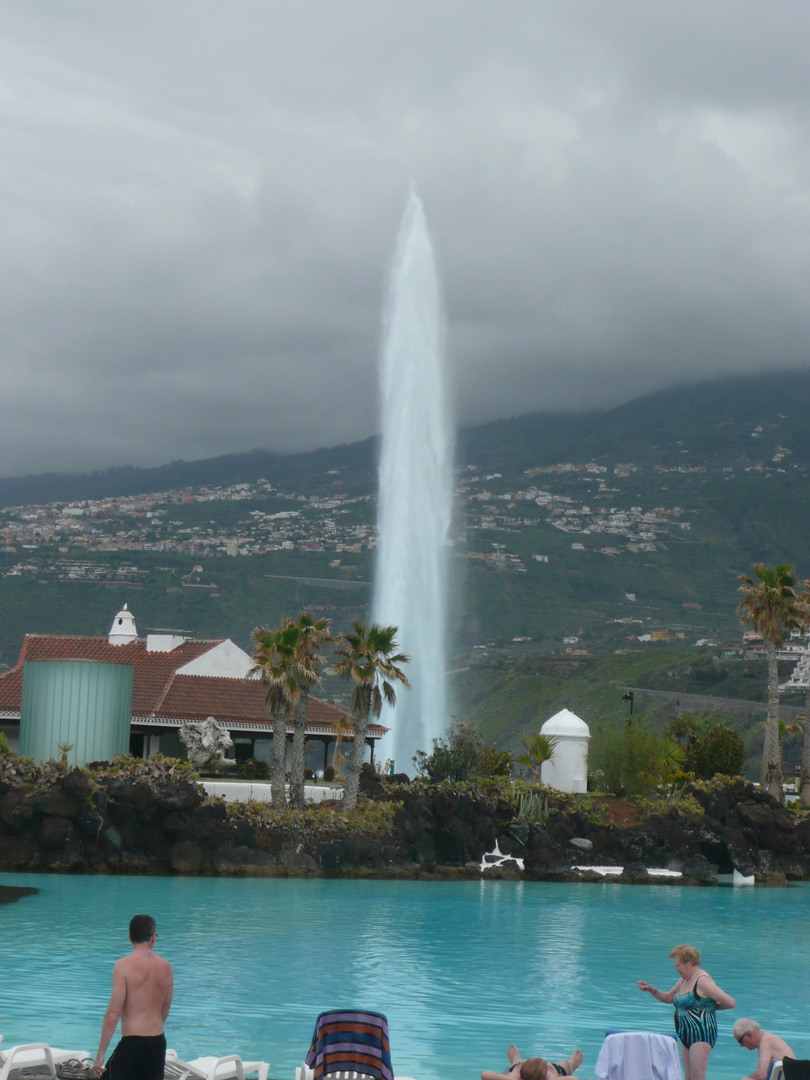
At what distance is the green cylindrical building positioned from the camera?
129 feet

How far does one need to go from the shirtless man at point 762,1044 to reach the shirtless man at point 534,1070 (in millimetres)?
1291

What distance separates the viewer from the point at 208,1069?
10.3m

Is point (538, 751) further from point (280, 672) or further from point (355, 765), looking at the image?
point (280, 672)

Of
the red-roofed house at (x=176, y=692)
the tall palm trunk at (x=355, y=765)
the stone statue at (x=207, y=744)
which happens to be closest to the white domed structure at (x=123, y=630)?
the red-roofed house at (x=176, y=692)

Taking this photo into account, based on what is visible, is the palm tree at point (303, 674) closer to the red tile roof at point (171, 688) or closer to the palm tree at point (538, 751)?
the red tile roof at point (171, 688)

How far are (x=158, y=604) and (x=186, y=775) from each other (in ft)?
390

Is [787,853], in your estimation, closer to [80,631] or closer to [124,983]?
[124,983]

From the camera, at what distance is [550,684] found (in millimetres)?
116375

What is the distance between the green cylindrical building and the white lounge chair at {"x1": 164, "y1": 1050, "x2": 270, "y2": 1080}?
3006 centimetres

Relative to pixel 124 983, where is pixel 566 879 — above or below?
below

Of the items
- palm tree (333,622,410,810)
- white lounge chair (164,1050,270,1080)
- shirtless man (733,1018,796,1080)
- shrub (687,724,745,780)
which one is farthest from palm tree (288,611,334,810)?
shirtless man (733,1018,796,1080)

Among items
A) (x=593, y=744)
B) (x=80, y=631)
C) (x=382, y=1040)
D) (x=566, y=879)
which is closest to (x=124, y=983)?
(x=382, y=1040)

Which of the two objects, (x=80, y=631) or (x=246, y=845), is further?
(x=80, y=631)

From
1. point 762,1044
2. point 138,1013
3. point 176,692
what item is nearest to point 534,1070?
point 762,1044
